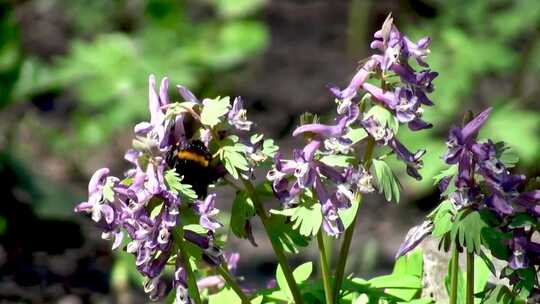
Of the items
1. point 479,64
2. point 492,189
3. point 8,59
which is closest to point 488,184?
point 492,189

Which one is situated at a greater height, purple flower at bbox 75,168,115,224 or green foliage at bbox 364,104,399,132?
green foliage at bbox 364,104,399,132

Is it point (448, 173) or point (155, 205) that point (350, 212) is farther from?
point (155, 205)

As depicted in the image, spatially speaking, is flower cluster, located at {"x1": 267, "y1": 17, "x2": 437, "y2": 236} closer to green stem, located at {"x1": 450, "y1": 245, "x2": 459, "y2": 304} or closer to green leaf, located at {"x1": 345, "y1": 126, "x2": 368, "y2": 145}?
green leaf, located at {"x1": 345, "y1": 126, "x2": 368, "y2": 145}

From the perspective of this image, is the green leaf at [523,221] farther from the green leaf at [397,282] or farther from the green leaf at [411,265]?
the green leaf at [411,265]

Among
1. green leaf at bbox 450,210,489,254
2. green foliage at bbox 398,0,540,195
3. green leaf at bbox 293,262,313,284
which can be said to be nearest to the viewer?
green leaf at bbox 450,210,489,254

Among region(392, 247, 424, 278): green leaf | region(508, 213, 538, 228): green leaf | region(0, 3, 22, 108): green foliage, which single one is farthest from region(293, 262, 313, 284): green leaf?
region(0, 3, 22, 108): green foliage

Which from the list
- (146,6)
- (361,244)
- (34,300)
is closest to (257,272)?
(361,244)
